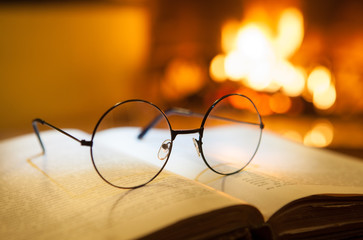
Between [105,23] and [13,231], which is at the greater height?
[105,23]

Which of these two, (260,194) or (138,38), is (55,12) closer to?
(138,38)

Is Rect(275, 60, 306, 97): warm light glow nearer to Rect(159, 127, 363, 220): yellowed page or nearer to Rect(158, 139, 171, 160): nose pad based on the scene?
Rect(159, 127, 363, 220): yellowed page

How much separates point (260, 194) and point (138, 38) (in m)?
1.80

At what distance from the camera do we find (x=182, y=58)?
2104 mm

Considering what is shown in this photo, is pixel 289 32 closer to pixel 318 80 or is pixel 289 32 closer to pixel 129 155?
pixel 318 80

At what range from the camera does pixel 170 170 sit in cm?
61

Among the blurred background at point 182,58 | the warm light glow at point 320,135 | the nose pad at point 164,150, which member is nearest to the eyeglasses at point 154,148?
the nose pad at point 164,150

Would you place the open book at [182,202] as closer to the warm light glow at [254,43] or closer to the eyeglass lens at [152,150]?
the eyeglass lens at [152,150]

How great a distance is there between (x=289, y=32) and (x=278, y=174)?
1.55 metres

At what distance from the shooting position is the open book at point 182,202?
423 mm

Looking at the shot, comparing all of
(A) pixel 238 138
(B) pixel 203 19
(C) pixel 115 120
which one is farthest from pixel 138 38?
(A) pixel 238 138

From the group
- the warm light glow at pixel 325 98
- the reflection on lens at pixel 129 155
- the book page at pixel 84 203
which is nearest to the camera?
the book page at pixel 84 203

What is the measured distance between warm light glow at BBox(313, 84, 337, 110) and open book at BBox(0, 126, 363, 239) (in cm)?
130

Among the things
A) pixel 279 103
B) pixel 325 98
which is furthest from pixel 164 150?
pixel 325 98
